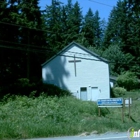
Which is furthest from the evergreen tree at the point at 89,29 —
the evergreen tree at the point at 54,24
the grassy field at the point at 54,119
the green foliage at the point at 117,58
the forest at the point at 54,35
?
the grassy field at the point at 54,119

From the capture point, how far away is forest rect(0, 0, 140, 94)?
4212cm

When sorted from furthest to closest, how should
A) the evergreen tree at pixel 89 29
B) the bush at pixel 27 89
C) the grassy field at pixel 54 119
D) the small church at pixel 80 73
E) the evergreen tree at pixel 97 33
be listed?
the evergreen tree at pixel 97 33, the evergreen tree at pixel 89 29, the small church at pixel 80 73, the bush at pixel 27 89, the grassy field at pixel 54 119

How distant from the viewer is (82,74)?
49.2 m

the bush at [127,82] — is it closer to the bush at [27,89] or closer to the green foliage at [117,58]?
the green foliage at [117,58]

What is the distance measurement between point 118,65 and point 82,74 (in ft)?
87.3

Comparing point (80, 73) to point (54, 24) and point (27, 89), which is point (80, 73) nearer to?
point (27, 89)

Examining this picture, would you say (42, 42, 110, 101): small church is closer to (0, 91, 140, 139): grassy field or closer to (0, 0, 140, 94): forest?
(0, 0, 140, 94): forest

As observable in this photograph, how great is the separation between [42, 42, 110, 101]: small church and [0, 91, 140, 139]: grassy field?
13071mm

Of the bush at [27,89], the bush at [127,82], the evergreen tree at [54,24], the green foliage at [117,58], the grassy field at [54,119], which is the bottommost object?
the grassy field at [54,119]

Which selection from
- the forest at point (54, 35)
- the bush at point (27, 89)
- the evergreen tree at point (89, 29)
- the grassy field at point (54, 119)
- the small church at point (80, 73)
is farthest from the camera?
the evergreen tree at point (89, 29)

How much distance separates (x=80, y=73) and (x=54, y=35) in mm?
24081

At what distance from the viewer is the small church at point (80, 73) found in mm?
48431

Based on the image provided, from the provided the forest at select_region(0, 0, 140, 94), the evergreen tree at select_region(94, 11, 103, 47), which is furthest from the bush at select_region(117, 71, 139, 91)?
the evergreen tree at select_region(94, 11, 103, 47)

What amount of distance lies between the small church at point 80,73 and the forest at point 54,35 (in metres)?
2.16
